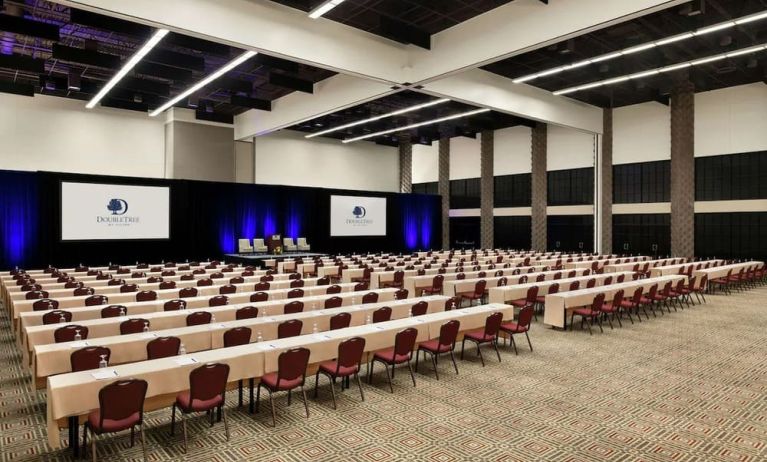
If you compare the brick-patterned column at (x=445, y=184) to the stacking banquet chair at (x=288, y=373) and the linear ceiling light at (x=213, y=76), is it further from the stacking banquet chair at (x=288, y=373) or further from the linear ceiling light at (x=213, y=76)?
the stacking banquet chair at (x=288, y=373)

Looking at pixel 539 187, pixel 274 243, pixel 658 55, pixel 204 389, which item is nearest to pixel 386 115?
pixel 274 243

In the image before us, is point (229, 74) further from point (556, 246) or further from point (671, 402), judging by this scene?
point (556, 246)

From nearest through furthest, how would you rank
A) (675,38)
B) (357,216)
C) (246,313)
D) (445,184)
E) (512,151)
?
(246,313) < (675,38) < (357,216) < (512,151) < (445,184)

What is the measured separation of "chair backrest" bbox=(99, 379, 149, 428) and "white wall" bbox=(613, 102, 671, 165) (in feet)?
75.6

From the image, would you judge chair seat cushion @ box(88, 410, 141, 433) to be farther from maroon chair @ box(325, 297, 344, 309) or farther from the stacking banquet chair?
maroon chair @ box(325, 297, 344, 309)

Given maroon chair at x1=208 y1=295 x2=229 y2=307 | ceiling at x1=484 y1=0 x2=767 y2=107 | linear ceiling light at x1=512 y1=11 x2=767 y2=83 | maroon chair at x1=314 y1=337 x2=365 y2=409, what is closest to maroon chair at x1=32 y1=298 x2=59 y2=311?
maroon chair at x1=208 y1=295 x2=229 y2=307

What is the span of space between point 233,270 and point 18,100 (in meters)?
12.2

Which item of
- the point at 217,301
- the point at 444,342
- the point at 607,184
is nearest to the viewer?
the point at 444,342

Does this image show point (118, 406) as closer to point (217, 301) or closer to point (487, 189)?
point (217, 301)

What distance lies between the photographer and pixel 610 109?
76.5ft

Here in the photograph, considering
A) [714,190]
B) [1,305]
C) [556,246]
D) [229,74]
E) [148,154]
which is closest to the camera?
[1,305]

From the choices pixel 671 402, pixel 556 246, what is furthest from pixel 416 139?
pixel 671 402

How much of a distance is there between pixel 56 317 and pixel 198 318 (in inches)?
81.4

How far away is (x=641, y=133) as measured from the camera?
22359 mm
